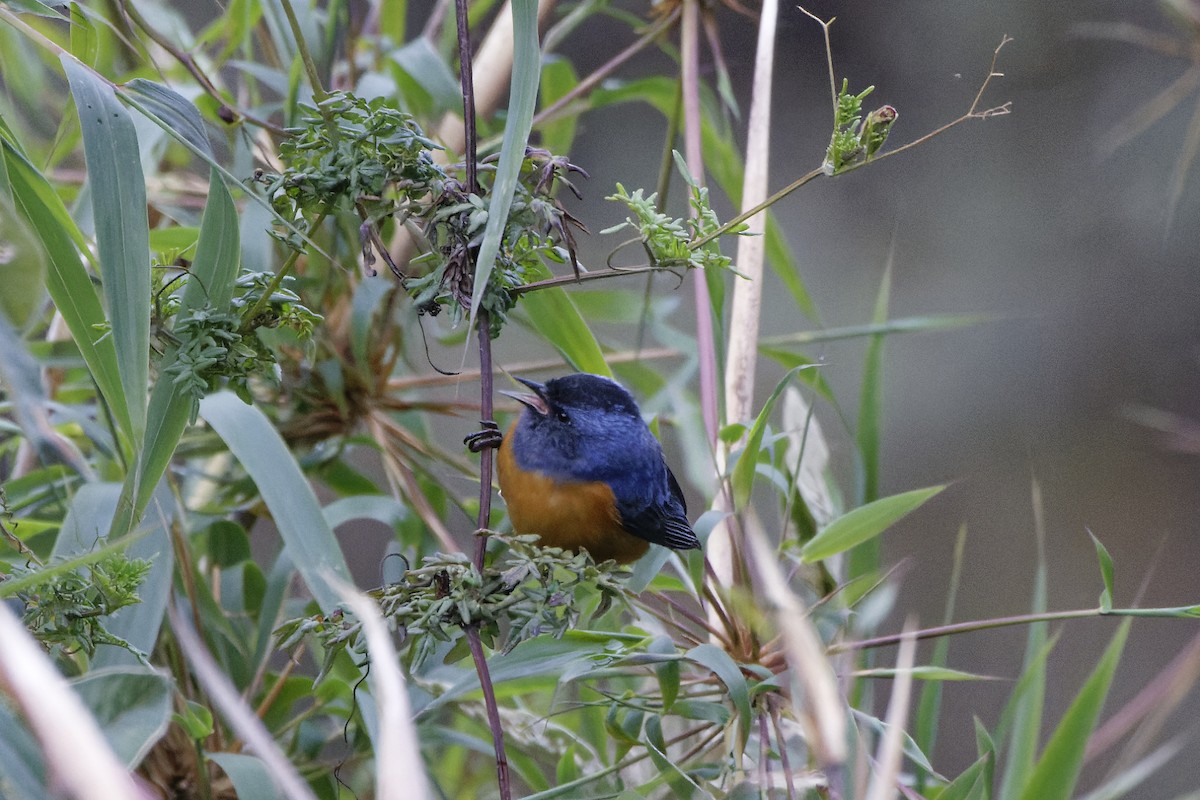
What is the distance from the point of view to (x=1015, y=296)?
292cm

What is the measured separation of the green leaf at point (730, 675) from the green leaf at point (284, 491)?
0.29 m

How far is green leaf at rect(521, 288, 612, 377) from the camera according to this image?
3.18ft

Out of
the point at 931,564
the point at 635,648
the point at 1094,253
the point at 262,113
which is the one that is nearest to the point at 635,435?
the point at 635,648

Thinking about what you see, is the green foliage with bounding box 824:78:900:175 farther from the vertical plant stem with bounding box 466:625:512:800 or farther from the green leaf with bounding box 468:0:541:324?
the vertical plant stem with bounding box 466:625:512:800

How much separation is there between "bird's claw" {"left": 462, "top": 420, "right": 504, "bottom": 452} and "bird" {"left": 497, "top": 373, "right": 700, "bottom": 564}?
A: 101 mm

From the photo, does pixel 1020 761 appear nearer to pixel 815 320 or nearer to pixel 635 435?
pixel 635 435

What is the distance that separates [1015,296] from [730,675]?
8.20ft

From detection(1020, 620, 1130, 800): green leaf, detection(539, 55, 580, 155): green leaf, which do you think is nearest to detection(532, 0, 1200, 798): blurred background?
detection(539, 55, 580, 155): green leaf

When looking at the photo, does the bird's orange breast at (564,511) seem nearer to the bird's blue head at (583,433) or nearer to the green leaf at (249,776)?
the bird's blue head at (583,433)

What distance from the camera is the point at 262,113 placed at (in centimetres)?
130

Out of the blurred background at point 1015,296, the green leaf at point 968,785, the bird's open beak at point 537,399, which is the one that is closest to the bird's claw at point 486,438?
the bird's open beak at point 537,399

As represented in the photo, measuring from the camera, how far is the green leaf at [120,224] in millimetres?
594

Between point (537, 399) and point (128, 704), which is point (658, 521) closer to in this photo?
point (537, 399)

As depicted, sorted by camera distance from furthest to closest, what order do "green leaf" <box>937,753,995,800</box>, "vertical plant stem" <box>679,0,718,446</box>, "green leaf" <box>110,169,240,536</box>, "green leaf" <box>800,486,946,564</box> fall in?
"vertical plant stem" <box>679,0,718,446</box>
"green leaf" <box>800,486,946,564</box>
"green leaf" <box>937,753,995,800</box>
"green leaf" <box>110,169,240,536</box>
